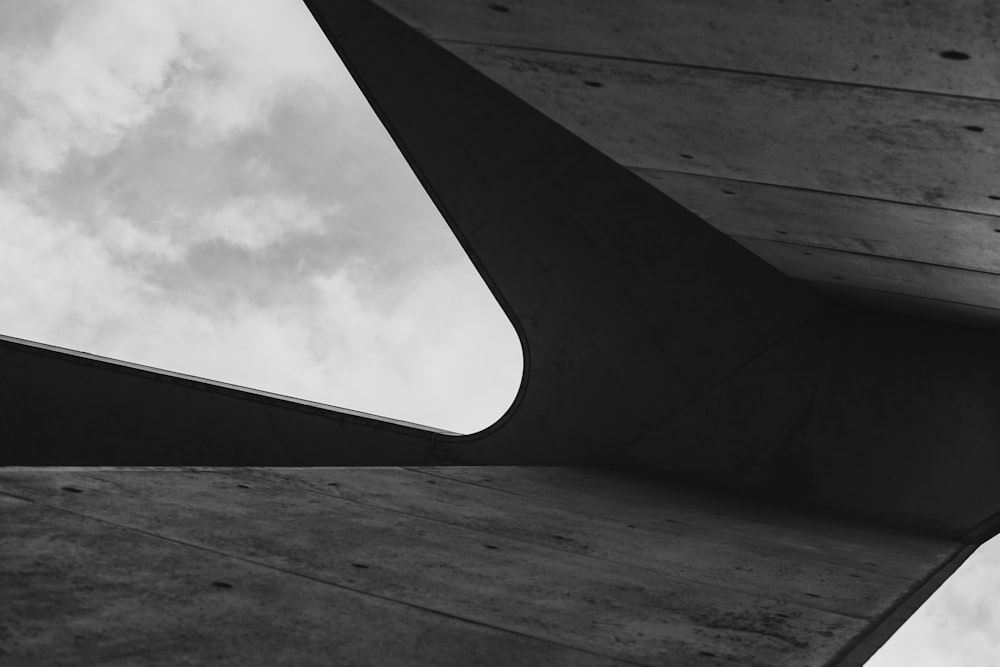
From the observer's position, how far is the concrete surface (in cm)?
293

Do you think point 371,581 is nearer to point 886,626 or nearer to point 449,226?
point 886,626

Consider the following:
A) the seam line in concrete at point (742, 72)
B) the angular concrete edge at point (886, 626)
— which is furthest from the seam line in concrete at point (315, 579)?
the seam line in concrete at point (742, 72)

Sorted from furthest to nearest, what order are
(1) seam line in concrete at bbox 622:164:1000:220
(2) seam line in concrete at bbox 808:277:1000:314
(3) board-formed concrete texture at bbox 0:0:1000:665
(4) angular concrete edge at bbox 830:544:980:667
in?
1. (2) seam line in concrete at bbox 808:277:1000:314
2. (1) seam line in concrete at bbox 622:164:1000:220
3. (4) angular concrete edge at bbox 830:544:980:667
4. (3) board-formed concrete texture at bbox 0:0:1000:665

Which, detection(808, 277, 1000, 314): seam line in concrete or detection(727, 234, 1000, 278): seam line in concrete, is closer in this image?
detection(727, 234, 1000, 278): seam line in concrete

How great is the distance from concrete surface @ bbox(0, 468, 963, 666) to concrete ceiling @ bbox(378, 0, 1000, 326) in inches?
82.7

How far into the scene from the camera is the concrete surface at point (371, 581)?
2932 millimetres

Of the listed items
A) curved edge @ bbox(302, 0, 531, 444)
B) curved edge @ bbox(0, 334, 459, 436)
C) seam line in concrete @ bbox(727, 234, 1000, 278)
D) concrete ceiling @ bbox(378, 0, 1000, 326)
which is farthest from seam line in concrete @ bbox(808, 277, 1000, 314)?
curved edge @ bbox(0, 334, 459, 436)

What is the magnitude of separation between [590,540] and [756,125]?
2.29 m

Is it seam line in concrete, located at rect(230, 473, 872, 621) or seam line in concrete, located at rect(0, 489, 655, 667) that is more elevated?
seam line in concrete, located at rect(230, 473, 872, 621)

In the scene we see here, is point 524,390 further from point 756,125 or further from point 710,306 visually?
point 756,125

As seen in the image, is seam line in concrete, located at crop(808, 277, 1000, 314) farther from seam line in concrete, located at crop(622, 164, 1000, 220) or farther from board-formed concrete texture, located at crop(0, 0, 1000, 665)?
seam line in concrete, located at crop(622, 164, 1000, 220)

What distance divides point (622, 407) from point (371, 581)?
852 centimetres

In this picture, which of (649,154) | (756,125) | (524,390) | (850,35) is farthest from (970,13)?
(524,390)

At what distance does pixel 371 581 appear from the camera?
3889mm
